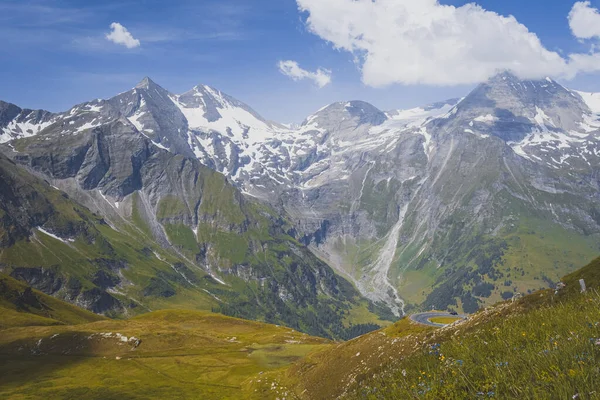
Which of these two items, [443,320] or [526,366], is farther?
[443,320]

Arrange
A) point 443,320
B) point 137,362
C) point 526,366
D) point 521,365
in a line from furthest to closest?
point 137,362
point 443,320
point 521,365
point 526,366

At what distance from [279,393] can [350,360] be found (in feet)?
52.3

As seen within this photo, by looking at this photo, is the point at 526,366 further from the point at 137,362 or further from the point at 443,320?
the point at 137,362

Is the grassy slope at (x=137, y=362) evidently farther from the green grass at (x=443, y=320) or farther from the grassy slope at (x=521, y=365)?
the grassy slope at (x=521, y=365)

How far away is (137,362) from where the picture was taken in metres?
116

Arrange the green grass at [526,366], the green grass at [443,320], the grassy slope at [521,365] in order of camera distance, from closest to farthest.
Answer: the green grass at [526,366]
the grassy slope at [521,365]
the green grass at [443,320]

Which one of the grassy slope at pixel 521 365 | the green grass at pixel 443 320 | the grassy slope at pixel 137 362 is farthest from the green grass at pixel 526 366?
the green grass at pixel 443 320

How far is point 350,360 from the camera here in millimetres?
64500

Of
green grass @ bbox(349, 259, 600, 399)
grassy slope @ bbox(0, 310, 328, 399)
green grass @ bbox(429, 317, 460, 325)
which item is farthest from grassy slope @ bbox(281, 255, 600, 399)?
green grass @ bbox(429, 317, 460, 325)

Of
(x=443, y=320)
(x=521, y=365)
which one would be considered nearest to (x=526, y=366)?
(x=521, y=365)

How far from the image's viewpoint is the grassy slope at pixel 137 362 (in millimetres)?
89938

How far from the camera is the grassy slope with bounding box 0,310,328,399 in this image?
89.9 m

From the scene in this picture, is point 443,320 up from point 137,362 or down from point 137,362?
up

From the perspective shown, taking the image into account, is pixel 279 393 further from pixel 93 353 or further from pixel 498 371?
pixel 93 353
